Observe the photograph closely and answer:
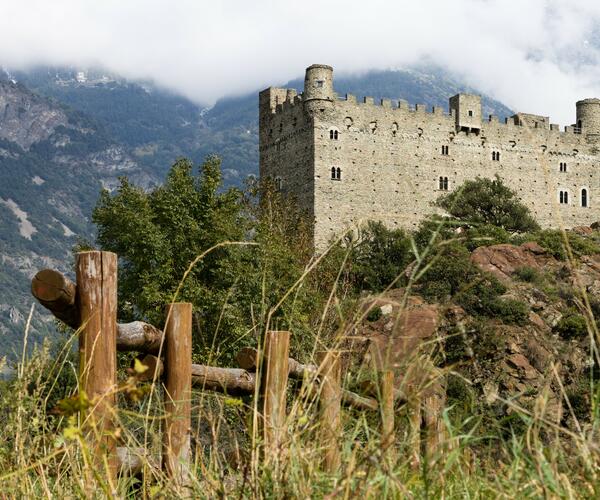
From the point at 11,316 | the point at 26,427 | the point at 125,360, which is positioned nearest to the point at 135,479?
the point at 26,427

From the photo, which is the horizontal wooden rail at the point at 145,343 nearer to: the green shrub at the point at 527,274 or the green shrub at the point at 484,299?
the green shrub at the point at 484,299

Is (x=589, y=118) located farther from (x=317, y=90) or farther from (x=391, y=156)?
(x=317, y=90)

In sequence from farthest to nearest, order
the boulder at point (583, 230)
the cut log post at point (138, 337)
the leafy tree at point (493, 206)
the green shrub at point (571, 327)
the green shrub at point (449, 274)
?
the boulder at point (583, 230) → the leafy tree at point (493, 206) → the green shrub at point (449, 274) → the green shrub at point (571, 327) → the cut log post at point (138, 337)

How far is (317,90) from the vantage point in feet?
116

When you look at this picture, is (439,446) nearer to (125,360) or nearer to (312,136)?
(125,360)

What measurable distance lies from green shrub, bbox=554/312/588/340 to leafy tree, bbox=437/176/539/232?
9.95 m

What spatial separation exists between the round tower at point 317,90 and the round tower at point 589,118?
43.6ft

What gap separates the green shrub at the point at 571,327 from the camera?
25.0 meters

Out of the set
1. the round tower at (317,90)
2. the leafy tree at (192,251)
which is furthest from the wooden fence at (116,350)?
the round tower at (317,90)

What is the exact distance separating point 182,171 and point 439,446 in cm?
2538

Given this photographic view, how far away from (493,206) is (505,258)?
6.40 metres

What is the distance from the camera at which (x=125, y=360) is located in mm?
22406

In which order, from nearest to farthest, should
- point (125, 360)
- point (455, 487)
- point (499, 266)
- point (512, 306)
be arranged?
point (455, 487), point (125, 360), point (512, 306), point (499, 266)

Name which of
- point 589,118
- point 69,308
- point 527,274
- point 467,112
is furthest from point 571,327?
point 69,308
